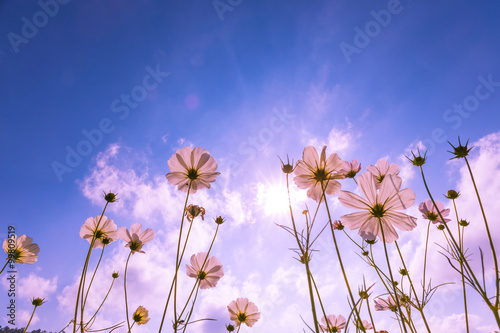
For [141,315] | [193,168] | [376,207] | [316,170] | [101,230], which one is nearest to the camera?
[376,207]

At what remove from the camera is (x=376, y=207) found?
1.12m

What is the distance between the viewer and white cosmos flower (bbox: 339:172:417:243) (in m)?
1.06

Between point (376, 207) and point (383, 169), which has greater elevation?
point (383, 169)

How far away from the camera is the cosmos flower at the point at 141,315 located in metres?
2.11

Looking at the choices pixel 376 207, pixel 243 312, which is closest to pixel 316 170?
Result: pixel 376 207

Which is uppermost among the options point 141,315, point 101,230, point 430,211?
point 430,211

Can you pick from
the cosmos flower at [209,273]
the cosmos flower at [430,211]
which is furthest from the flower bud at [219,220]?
the cosmos flower at [430,211]

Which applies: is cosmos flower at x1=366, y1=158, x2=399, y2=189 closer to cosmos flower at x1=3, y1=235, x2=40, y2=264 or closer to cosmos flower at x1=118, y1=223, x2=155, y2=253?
cosmos flower at x1=118, y1=223, x2=155, y2=253

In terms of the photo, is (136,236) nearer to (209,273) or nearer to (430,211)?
(209,273)

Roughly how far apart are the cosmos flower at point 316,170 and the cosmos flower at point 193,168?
58cm

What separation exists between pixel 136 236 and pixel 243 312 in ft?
3.66

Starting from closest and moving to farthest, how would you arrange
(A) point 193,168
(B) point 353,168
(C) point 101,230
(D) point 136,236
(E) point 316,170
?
(E) point 316,170
(A) point 193,168
(C) point 101,230
(D) point 136,236
(B) point 353,168

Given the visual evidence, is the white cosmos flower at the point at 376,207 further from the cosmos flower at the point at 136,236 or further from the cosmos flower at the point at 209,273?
the cosmos flower at the point at 136,236

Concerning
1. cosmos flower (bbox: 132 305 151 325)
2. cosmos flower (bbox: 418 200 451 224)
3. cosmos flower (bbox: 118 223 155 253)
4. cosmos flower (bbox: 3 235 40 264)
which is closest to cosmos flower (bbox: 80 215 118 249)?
cosmos flower (bbox: 118 223 155 253)
